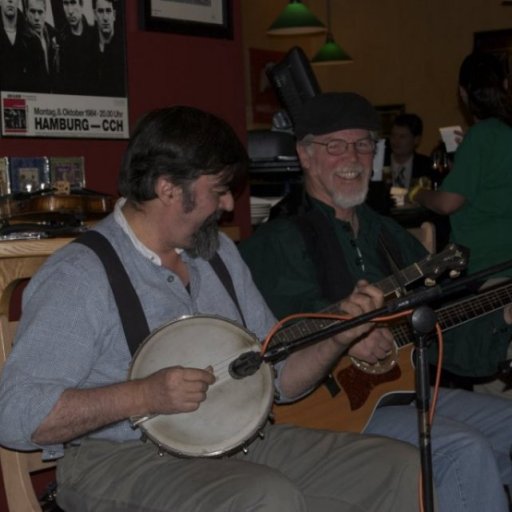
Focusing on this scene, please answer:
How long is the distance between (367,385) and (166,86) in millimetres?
1227

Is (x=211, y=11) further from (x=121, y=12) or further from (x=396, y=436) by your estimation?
(x=396, y=436)

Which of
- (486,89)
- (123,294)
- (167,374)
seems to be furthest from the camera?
(486,89)

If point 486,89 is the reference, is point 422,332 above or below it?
below

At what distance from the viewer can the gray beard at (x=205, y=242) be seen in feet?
7.81

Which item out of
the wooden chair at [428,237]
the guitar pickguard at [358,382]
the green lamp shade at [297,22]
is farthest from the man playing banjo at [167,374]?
the green lamp shade at [297,22]

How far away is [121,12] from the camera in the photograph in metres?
3.18

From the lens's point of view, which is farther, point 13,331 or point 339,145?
point 339,145

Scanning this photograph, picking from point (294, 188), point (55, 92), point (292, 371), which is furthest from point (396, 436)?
point (55, 92)

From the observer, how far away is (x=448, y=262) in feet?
8.05

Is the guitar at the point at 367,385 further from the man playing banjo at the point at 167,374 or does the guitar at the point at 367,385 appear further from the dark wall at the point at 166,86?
the dark wall at the point at 166,86

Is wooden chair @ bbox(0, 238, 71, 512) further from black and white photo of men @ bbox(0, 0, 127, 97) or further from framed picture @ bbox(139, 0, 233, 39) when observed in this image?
framed picture @ bbox(139, 0, 233, 39)

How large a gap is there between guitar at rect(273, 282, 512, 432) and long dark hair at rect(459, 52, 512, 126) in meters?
1.11

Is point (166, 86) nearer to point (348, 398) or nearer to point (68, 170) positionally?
point (68, 170)

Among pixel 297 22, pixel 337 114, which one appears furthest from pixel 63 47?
pixel 297 22
